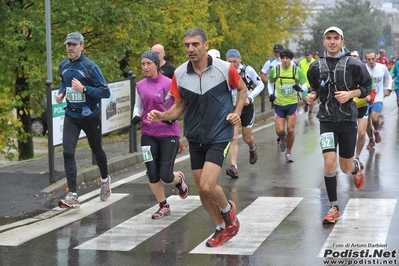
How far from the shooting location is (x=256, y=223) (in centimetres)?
912

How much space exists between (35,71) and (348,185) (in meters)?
7.93

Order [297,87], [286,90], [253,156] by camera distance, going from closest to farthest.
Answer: [253,156], [297,87], [286,90]

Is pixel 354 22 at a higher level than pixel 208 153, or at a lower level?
lower

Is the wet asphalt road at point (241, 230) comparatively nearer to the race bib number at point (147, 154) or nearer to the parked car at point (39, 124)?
the race bib number at point (147, 154)

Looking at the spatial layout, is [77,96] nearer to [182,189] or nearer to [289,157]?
[182,189]

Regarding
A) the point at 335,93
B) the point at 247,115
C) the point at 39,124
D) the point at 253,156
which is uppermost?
the point at 335,93

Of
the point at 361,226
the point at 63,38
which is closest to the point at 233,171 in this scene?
the point at 361,226

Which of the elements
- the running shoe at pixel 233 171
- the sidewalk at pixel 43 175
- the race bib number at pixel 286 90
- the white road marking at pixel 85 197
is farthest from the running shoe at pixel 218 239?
the race bib number at pixel 286 90

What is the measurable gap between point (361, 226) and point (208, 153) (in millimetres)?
1878

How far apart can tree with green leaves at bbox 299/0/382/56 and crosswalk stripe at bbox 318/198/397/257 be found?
70.4 m

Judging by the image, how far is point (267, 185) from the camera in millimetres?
11891

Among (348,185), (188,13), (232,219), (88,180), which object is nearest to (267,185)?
(348,185)

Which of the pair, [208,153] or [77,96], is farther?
[77,96]

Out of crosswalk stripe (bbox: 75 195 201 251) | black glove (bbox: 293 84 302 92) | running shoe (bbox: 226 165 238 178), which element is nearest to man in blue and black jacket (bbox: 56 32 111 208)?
crosswalk stripe (bbox: 75 195 201 251)
